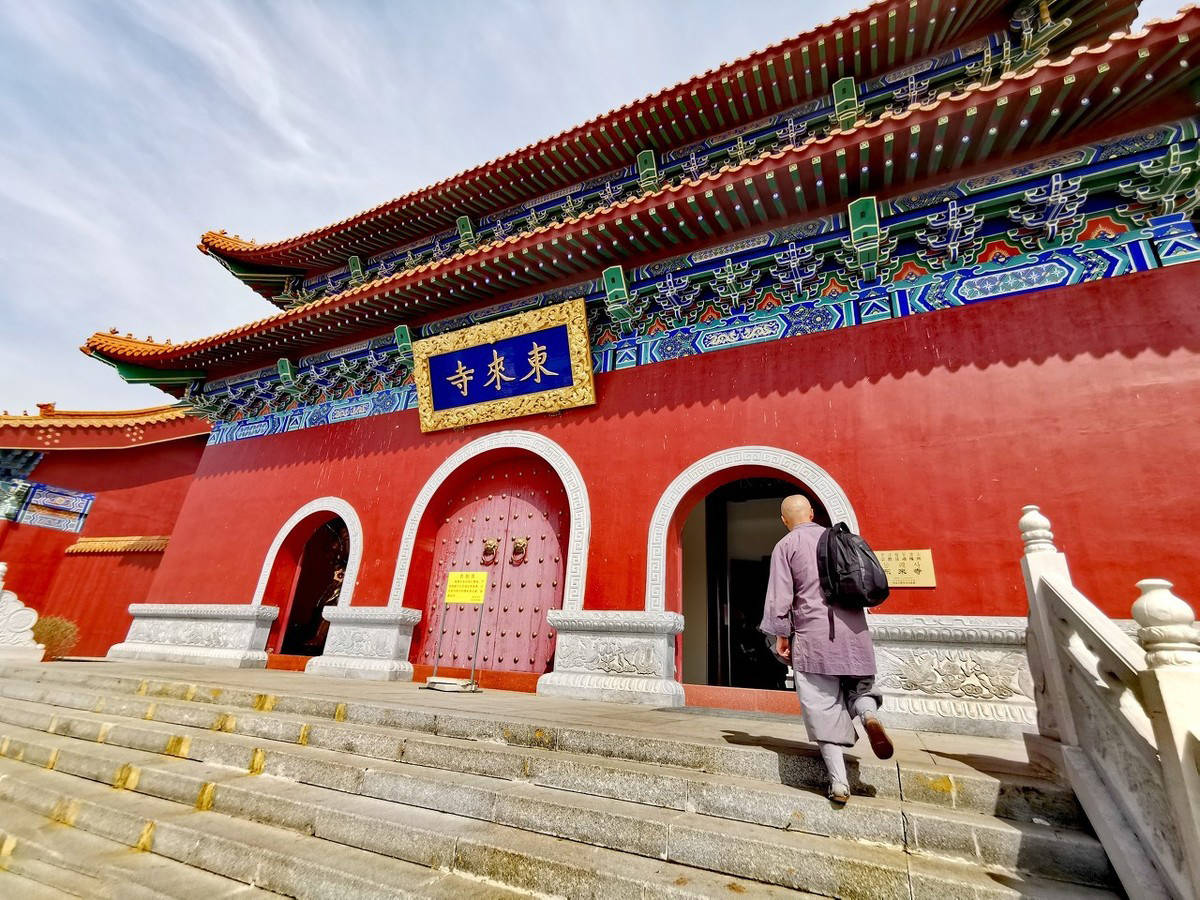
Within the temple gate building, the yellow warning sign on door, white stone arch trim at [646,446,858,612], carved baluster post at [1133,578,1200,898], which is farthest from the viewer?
the yellow warning sign on door

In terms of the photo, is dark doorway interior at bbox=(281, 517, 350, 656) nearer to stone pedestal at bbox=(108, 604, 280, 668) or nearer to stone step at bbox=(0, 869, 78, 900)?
stone pedestal at bbox=(108, 604, 280, 668)

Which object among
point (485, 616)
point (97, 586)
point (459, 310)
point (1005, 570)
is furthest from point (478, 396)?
point (97, 586)

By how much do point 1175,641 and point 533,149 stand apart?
24.5ft

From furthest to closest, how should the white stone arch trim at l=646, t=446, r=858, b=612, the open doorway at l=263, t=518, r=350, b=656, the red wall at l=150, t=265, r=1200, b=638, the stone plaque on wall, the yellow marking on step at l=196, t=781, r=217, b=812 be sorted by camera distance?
the open doorway at l=263, t=518, r=350, b=656, the white stone arch trim at l=646, t=446, r=858, b=612, the stone plaque on wall, the red wall at l=150, t=265, r=1200, b=638, the yellow marking on step at l=196, t=781, r=217, b=812

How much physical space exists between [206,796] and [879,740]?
127 inches

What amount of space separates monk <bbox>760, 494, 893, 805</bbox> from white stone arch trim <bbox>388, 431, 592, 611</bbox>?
2943 mm

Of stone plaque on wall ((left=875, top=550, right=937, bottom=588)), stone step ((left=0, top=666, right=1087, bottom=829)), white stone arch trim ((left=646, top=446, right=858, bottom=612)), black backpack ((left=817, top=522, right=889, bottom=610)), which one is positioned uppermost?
white stone arch trim ((left=646, top=446, right=858, bottom=612))

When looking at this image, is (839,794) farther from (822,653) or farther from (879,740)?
(822,653)

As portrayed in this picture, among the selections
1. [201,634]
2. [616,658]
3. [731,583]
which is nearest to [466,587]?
[616,658]

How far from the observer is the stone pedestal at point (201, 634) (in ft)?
23.2

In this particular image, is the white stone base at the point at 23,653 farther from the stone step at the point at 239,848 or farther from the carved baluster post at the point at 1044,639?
the carved baluster post at the point at 1044,639

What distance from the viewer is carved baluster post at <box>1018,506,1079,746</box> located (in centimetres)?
246

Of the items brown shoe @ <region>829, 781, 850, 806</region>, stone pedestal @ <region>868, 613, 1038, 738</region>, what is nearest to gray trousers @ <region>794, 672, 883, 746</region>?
brown shoe @ <region>829, 781, 850, 806</region>

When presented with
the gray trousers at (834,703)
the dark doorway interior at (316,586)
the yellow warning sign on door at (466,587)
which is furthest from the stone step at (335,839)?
the dark doorway interior at (316,586)
